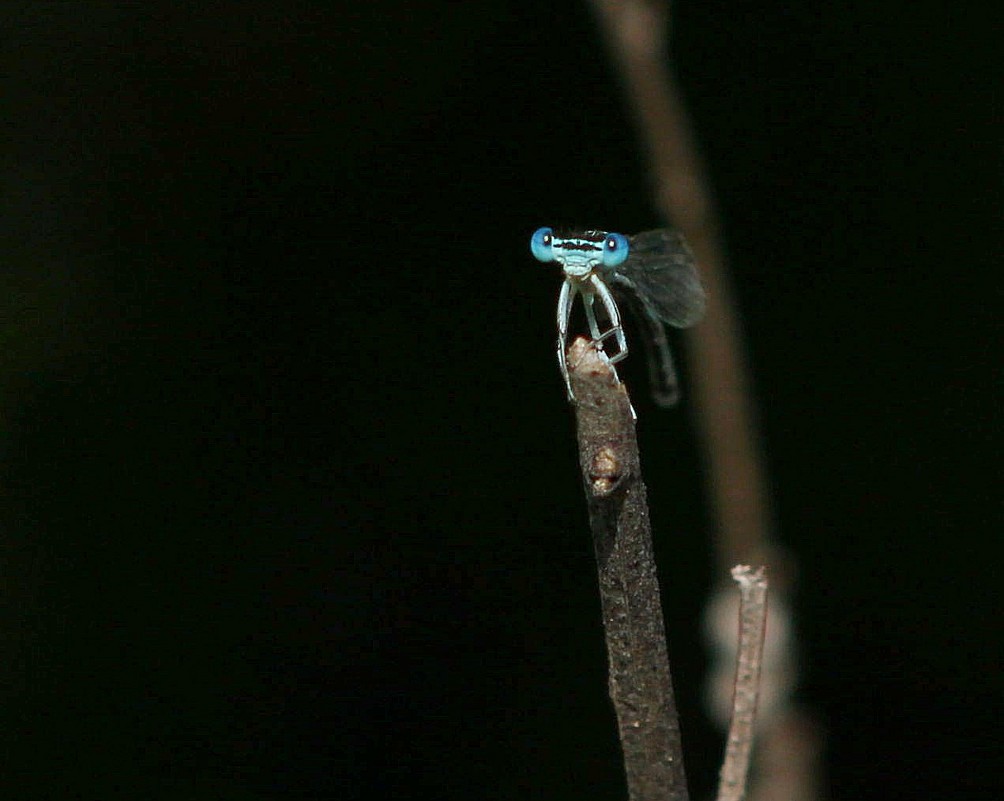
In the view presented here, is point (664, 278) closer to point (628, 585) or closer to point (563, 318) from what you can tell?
point (563, 318)

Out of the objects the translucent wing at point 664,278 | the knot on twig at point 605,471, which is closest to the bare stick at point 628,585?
the knot on twig at point 605,471

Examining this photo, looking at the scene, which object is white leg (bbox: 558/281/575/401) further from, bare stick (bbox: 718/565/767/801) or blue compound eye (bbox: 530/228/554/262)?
bare stick (bbox: 718/565/767/801)

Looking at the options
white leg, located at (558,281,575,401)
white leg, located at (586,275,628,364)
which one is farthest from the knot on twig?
white leg, located at (586,275,628,364)

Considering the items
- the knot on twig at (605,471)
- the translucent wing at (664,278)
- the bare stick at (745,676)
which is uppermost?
the translucent wing at (664,278)

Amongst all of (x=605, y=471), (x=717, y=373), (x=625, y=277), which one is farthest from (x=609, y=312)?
(x=717, y=373)

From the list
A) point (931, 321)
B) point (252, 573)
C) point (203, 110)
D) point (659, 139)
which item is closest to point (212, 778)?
point (252, 573)

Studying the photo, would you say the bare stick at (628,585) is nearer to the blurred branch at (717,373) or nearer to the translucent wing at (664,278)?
the translucent wing at (664,278)

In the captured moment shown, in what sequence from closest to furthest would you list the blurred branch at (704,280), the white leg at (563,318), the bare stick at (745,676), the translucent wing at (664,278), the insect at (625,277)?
the bare stick at (745,676) < the white leg at (563,318) < the insect at (625,277) < the translucent wing at (664,278) < the blurred branch at (704,280)

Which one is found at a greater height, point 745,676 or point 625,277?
point 625,277

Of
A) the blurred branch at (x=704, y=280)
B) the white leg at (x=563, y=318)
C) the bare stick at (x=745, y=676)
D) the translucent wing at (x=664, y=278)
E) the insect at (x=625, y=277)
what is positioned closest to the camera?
the bare stick at (x=745, y=676)
